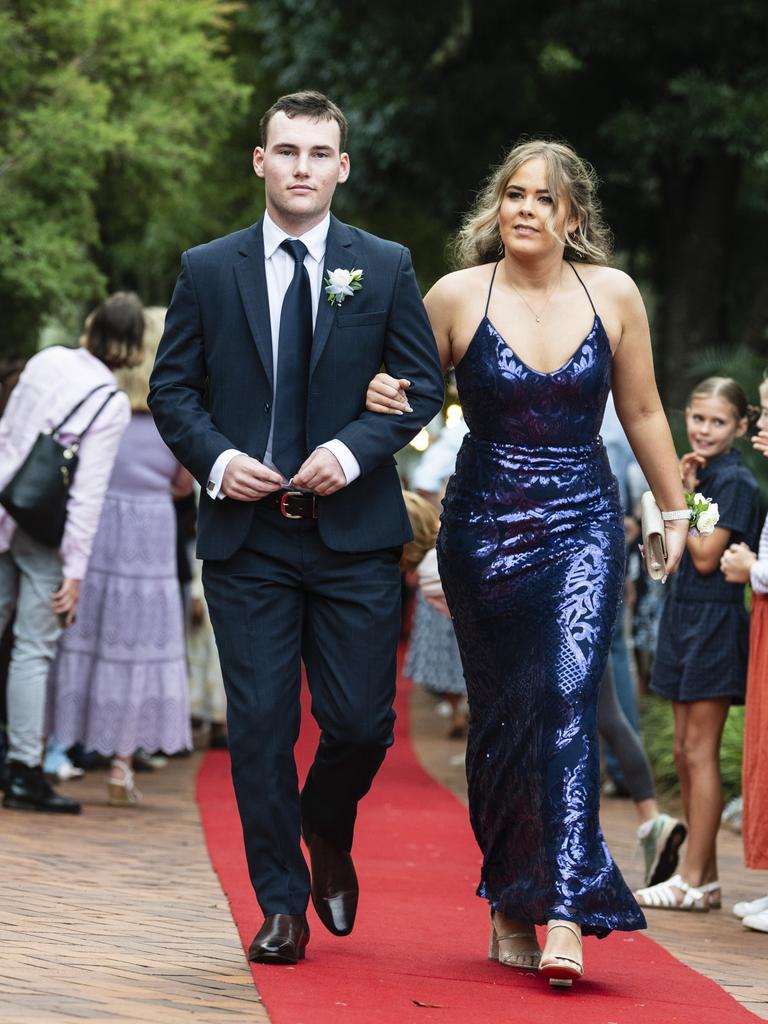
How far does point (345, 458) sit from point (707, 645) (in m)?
2.53

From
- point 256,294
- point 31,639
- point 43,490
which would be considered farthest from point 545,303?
point 31,639

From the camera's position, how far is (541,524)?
5098 mm

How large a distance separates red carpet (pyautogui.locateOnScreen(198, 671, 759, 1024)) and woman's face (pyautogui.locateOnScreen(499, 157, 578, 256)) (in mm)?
2051

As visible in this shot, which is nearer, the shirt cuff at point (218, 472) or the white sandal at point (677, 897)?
the shirt cuff at point (218, 472)

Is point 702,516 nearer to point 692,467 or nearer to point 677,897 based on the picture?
point 692,467

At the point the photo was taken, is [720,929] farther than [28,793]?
No

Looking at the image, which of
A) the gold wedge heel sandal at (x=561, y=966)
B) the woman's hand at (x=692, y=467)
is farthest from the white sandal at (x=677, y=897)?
the gold wedge heel sandal at (x=561, y=966)

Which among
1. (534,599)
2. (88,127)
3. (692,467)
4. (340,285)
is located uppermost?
(88,127)

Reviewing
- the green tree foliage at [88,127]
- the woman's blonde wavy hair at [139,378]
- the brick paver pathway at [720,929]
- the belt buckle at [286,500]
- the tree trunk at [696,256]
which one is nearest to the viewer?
the belt buckle at [286,500]

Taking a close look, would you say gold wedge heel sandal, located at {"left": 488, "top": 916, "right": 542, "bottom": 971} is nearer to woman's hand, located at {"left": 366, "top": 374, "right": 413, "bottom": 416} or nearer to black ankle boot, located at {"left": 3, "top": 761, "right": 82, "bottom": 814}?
woman's hand, located at {"left": 366, "top": 374, "right": 413, "bottom": 416}

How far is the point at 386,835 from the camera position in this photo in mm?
8766

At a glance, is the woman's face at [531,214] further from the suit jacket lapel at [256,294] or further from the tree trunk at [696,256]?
the tree trunk at [696,256]

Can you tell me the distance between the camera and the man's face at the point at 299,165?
5012 mm

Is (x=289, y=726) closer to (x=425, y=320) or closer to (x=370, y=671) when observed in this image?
(x=370, y=671)
